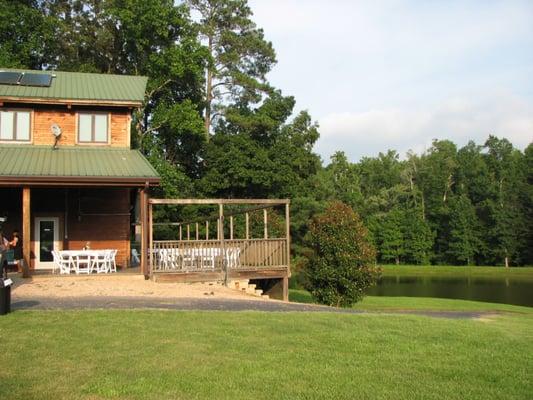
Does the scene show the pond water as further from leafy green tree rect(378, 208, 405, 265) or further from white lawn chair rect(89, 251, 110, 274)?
white lawn chair rect(89, 251, 110, 274)

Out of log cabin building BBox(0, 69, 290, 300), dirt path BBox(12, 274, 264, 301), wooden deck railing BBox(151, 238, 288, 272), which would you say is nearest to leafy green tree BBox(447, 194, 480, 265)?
log cabin building BBox(0, 69, 290, 300)

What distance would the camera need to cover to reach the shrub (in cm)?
2202

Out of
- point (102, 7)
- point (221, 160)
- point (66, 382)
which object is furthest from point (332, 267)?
point (102, 7)

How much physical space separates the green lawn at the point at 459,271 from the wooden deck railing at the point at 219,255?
1631 inches

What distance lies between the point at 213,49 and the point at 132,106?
89.2 feet

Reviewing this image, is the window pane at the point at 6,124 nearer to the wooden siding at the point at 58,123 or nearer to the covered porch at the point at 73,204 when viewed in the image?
the covered porch at the point at 73,204

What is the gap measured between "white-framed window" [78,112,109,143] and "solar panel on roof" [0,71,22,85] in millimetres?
2862

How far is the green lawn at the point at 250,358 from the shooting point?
6.19 meters

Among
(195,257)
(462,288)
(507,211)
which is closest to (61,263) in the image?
(195,257)

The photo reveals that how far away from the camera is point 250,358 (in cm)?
748

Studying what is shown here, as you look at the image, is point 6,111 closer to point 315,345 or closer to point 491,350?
point 315,345

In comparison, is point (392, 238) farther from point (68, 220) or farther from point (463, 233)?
point (68, 220)

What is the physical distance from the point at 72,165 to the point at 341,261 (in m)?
10.4

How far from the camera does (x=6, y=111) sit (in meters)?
20.8
